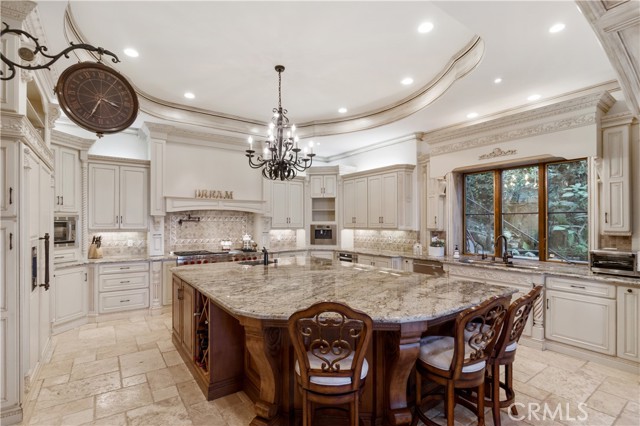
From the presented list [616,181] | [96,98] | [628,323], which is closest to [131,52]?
[96,98]

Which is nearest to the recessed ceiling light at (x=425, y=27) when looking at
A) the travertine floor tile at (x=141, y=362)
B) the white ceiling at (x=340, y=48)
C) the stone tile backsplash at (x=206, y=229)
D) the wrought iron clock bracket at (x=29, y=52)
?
the white ceiling at (x=340, y=48)

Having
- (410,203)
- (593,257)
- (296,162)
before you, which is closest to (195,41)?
(296,162)

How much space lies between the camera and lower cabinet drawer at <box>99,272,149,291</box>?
15.9 feet

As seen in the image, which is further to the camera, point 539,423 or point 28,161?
point 28,161

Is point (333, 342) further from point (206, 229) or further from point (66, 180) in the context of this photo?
A: point (206, 229)

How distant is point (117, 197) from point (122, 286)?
1.44 meters

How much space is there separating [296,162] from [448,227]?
305 cm

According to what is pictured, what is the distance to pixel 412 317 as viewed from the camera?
1.94 m

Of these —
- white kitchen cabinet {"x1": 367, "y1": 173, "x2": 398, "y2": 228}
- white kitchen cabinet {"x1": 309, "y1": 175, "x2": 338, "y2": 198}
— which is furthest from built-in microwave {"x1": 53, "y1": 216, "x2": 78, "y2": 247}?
white kitchen cabinet {"x1": 367, "y1": 173, "x2": 398, "y2": 228}

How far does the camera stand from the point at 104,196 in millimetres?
5078

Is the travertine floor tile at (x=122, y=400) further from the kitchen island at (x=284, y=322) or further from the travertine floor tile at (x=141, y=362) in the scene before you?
the kitchen island at (x=284, y=322)

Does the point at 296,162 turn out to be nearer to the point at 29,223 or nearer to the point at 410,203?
the point at 29,223

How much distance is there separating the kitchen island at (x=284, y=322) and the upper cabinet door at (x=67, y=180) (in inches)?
100

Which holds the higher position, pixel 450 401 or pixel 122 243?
pixel 122 243
